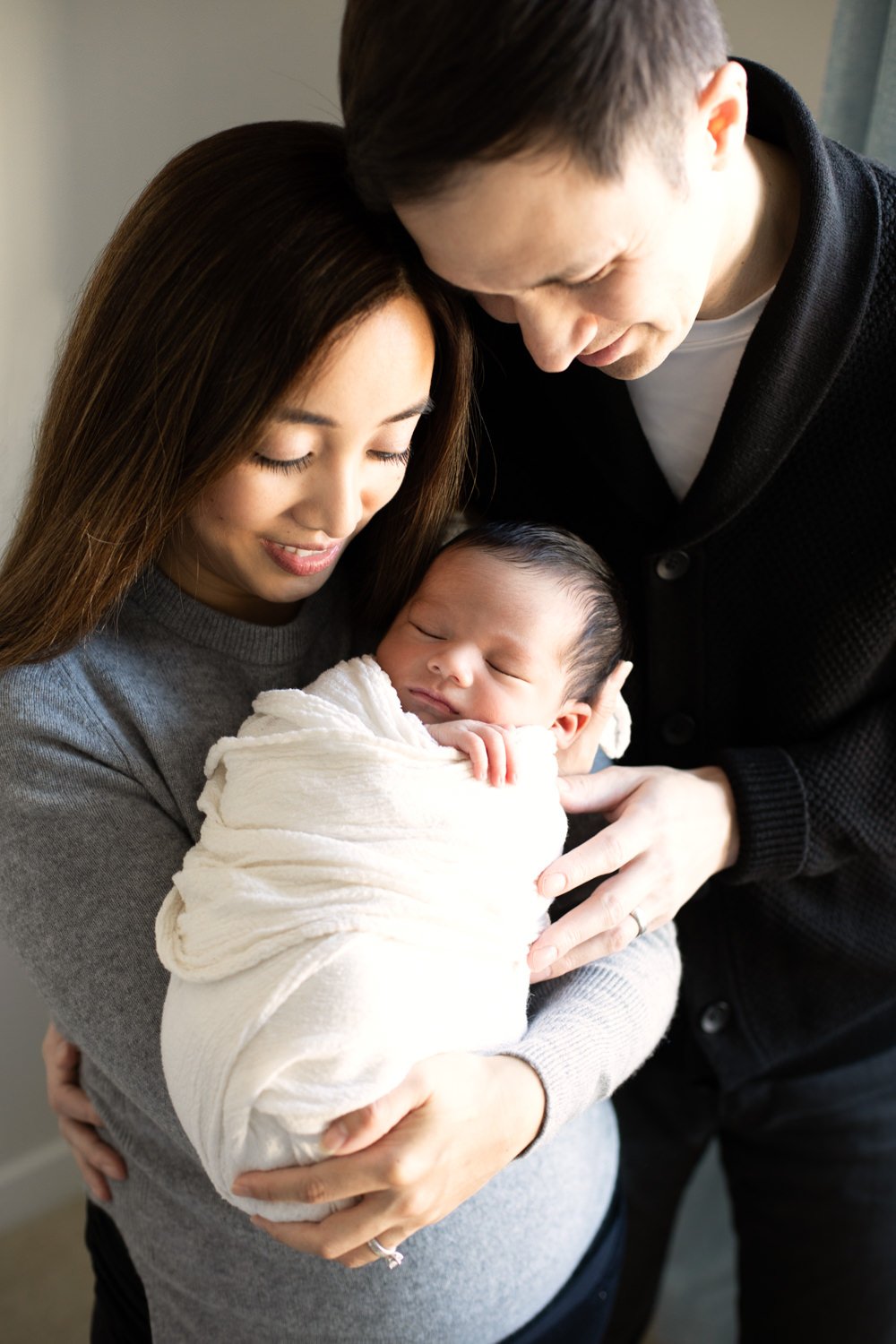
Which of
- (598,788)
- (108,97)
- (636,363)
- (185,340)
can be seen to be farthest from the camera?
(108,97)

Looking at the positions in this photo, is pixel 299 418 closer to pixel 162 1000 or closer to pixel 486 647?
pixel 486 647

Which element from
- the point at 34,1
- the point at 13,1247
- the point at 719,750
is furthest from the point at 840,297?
the point at 13,1247

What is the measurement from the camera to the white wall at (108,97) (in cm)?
162

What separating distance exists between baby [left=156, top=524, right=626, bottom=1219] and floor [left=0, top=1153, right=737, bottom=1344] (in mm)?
1450

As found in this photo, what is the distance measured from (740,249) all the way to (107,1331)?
1.51 m

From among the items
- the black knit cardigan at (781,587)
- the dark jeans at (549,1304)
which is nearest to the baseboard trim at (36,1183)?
the dark jeans at (549,1304)

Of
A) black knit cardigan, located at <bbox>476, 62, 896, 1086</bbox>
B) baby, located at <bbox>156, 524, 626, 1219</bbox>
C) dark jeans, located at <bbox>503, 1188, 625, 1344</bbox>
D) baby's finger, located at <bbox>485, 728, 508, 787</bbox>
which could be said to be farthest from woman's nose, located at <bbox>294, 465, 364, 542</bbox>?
dark jeans, located at <bbox>503, 1188, 625, 1344</bbox>

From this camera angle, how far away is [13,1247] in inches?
92.7

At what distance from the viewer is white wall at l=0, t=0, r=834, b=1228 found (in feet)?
5.32

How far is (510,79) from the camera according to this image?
0.92 metres

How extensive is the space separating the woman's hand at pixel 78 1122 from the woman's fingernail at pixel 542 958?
1.84ft

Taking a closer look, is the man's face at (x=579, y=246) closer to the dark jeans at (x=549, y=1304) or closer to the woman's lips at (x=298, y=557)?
the woman's lips at (x=298, y=557)

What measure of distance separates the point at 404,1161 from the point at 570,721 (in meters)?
0.54

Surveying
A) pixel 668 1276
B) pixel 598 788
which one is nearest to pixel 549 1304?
pixel 598 788
